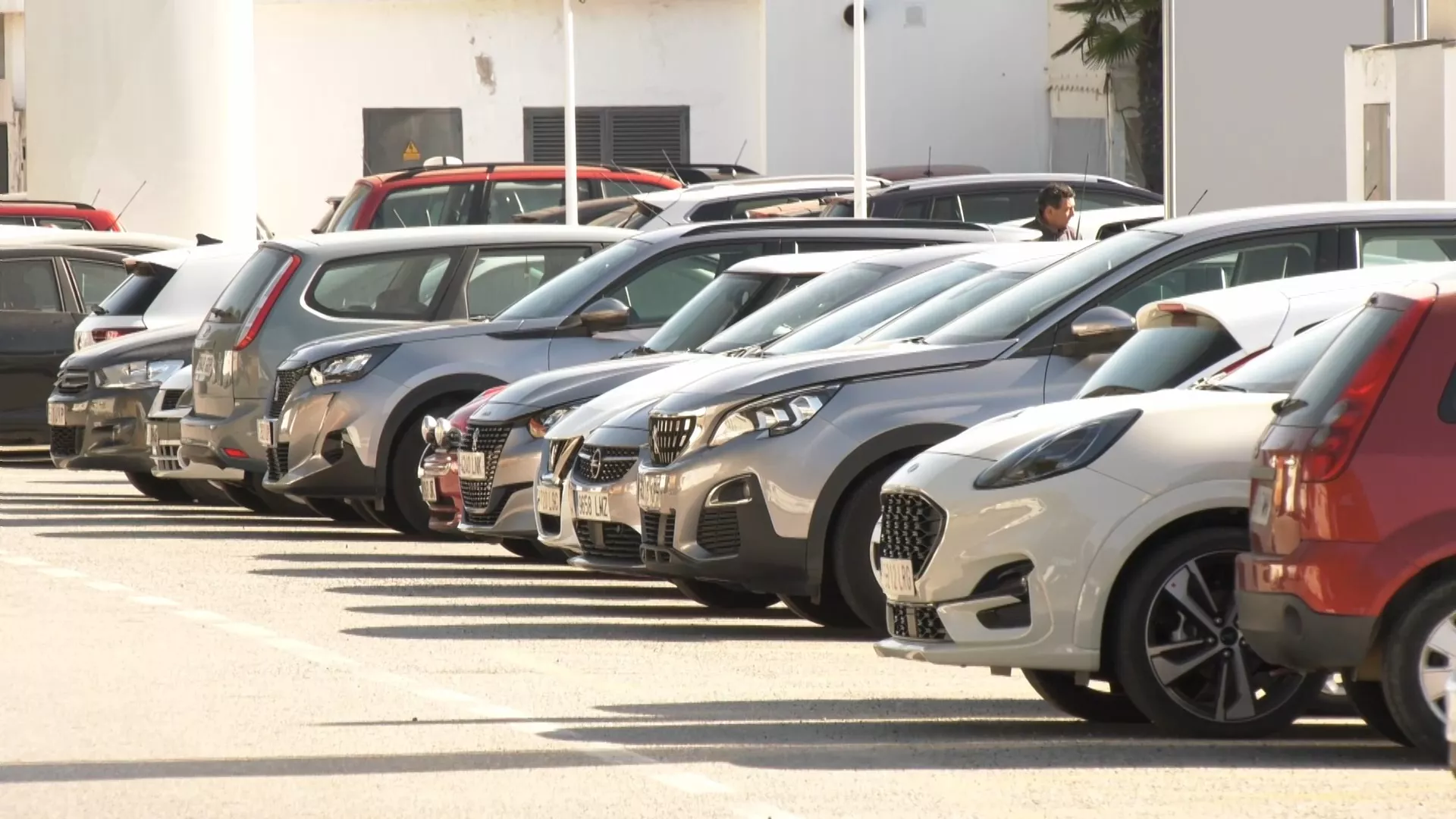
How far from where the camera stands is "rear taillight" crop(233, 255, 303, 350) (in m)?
17.8

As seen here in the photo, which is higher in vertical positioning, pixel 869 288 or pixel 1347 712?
pixel 869 288

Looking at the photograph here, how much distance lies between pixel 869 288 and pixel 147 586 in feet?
12.6

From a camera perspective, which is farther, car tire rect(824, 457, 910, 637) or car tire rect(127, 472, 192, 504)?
car tire rect(127, 472, 192, 504)

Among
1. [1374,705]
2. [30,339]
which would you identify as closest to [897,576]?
[1374,705]

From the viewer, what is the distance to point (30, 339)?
22.8 metres

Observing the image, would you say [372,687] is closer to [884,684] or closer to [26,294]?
[884,684]

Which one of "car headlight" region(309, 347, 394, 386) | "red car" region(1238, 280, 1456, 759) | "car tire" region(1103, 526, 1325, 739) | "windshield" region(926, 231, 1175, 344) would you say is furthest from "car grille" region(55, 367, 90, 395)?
"red car" region(1238, 280, 1456, 759)

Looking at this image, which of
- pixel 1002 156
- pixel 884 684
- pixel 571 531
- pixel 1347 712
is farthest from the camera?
pixel 1002 156

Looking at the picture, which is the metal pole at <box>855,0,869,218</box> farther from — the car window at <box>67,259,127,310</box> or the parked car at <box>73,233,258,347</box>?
the car window at <box>67,259,127,310</box>

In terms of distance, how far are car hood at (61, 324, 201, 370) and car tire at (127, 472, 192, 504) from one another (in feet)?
3.54

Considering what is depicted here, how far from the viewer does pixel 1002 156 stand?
41375 mm

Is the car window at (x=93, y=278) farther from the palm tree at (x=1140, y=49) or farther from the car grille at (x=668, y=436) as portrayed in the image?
the palm tree at (x=1140, y=49)

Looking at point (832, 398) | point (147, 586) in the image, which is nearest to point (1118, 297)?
point (832, 398)

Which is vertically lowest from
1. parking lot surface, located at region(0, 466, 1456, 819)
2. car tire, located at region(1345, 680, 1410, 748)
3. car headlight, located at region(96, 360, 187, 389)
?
parking lot surface, located at region(0, 466, 1456, 819)
